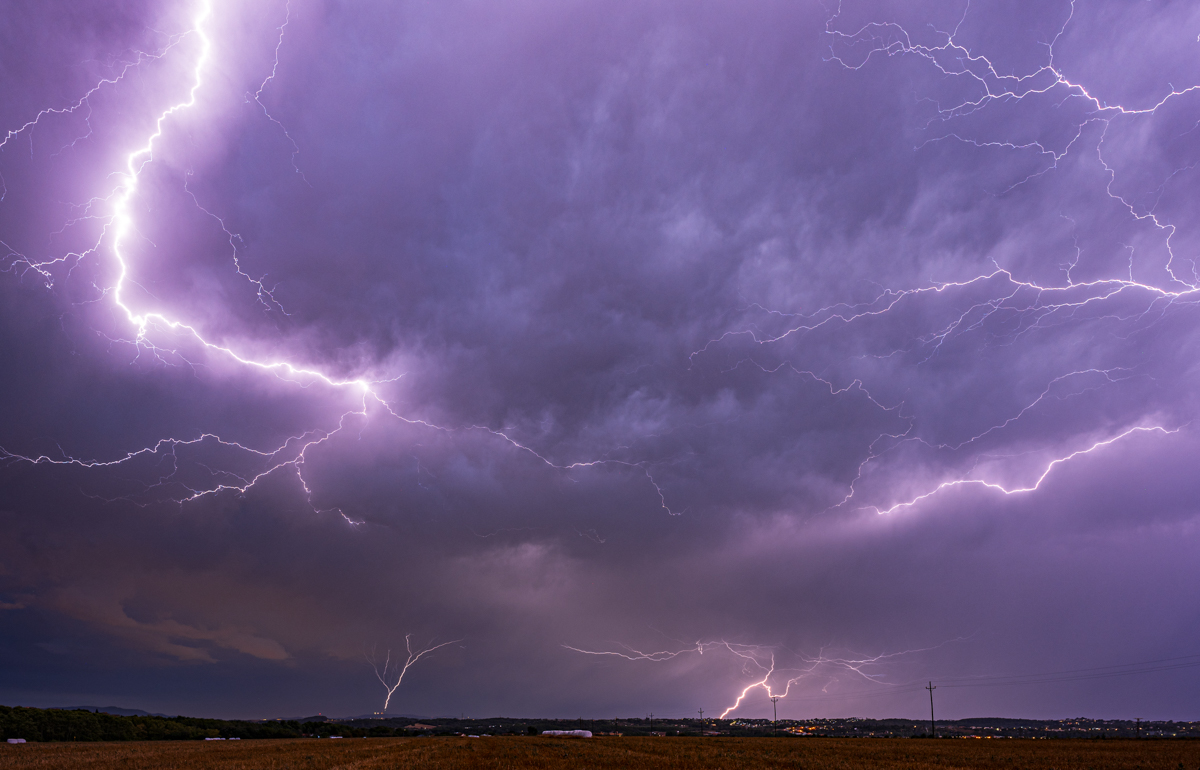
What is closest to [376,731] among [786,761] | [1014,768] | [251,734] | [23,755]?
[251,734]

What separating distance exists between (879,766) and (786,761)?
11.8 ft

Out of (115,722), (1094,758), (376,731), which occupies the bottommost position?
(376,731)

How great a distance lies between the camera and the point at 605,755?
1021 inches

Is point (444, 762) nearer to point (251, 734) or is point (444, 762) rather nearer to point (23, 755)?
point (23, 755)

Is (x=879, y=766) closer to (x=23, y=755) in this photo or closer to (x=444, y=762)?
(x=444, y=762)

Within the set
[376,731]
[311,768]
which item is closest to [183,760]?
[311,768]

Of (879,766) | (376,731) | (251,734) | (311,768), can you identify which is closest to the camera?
(311,768)

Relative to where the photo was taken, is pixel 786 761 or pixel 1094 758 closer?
pixel 786 761

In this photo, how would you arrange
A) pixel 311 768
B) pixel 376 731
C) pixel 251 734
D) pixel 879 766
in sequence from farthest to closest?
pixel 376 731
pixel 251 734
pixel 879 766
pixel 311 768

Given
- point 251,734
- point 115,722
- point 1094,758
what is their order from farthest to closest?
point 251,734 < point 115,722 < point 1094,758

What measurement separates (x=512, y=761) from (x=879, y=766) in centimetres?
1458

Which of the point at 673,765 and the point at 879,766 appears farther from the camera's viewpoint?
the point at 879,766

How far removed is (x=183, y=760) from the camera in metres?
24.9

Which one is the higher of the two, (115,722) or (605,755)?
(605,755)
